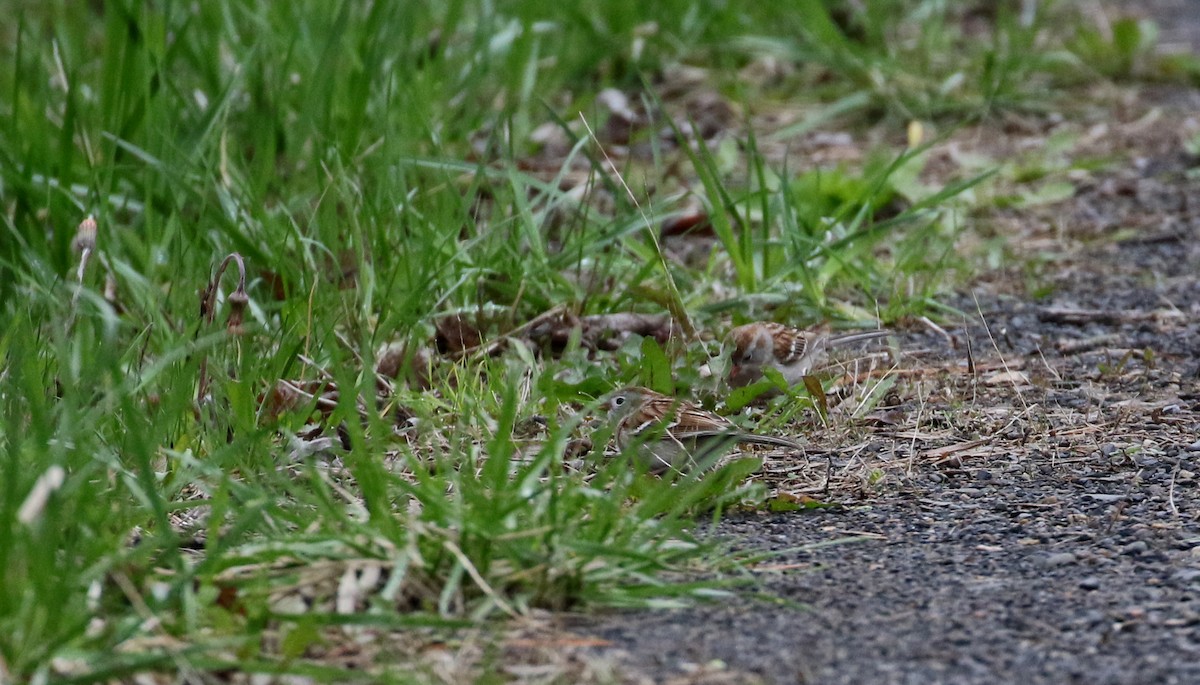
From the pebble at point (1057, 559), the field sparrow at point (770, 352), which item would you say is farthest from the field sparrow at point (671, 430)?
the pebble at point (1057, 559)

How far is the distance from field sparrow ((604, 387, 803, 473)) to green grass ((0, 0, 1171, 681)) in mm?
82

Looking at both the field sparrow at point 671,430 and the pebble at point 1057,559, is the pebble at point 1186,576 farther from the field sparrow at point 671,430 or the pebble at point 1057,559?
the field sparrow at point 671,430

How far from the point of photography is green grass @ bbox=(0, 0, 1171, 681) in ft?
7.40

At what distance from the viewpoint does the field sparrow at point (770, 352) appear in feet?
11.4

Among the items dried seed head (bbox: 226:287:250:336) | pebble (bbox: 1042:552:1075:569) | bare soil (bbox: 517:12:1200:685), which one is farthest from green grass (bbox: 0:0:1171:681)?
pebble (bbox: 1042:552:1075:569)

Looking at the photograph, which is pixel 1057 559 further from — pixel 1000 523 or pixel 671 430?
pixel 671 430

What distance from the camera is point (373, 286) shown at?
12.1ft

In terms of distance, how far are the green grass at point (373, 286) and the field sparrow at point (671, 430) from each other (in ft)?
0.27

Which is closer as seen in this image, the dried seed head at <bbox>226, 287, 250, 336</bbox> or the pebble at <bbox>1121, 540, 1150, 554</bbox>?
the pebble at <bbox>1121, 540, 1150, 554</bbox>

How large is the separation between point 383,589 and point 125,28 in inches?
108

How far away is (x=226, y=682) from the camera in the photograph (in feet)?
6.84

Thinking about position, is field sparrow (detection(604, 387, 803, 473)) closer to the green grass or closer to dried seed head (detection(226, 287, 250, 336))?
the green grass

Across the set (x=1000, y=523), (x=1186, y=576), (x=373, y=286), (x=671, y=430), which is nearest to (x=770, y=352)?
(x=671, y=430)

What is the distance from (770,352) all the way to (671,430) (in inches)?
22.4
